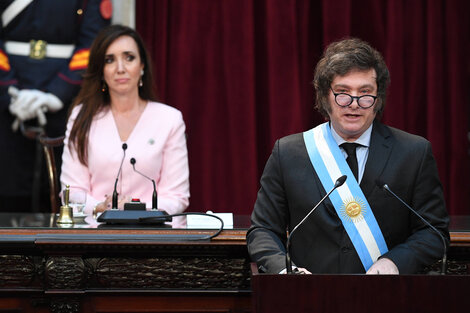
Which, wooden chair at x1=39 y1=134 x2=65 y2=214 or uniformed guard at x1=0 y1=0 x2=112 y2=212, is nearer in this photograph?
wooden chair at x1=39 y1=134 x2=65 y2=214

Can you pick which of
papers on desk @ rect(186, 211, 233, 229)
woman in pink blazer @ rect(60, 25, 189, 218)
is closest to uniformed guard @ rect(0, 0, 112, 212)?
woman in pink blazer @ rect(60, 25, 189, 218)

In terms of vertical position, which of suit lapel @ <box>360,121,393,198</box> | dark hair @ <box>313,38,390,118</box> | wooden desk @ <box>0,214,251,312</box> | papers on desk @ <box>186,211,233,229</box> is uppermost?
dark hair @ <box>313,38,390,118</box>

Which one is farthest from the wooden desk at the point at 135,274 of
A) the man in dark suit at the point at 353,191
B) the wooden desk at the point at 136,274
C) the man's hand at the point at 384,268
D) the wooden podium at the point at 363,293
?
the wooden podium at the point at 363,293

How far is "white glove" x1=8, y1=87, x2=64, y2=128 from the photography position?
3863 millimetres

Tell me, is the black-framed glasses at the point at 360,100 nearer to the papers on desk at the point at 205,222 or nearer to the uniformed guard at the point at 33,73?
the papers on desk at the point at 205,222

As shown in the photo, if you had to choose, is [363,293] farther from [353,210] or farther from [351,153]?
[351,153]

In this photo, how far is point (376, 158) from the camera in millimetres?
2197

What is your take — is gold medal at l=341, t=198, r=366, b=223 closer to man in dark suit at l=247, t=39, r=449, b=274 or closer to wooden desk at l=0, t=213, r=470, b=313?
man in dark suit at l=247, t=39, r=449, b=274

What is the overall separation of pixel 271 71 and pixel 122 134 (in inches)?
49.9

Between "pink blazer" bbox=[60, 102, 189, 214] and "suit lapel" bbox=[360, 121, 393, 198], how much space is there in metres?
1.17

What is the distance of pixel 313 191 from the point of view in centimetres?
220

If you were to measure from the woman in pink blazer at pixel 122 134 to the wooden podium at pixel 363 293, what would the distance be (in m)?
1.45

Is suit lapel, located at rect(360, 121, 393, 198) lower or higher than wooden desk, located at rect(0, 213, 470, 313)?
higher

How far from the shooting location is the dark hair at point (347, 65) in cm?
218
